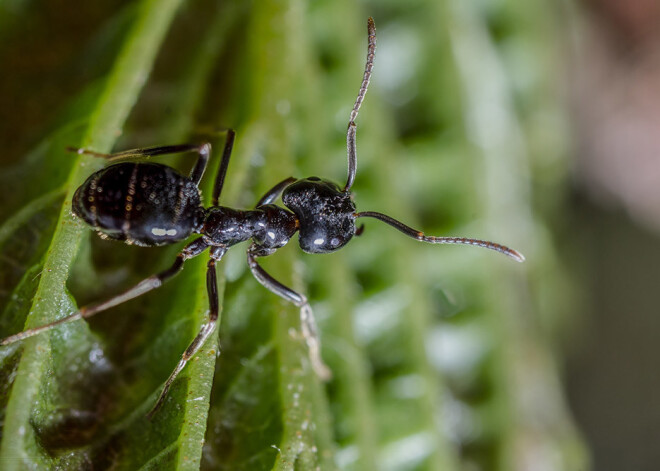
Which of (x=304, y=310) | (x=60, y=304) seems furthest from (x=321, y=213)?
(x=60, y=304)

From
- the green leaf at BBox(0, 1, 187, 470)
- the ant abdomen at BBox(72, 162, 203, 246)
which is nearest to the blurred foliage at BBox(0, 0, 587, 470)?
the green leaf at BBox(0, 1, 187, 470)


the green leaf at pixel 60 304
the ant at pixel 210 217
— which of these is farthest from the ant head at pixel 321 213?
the green leaf at pixel 60 304

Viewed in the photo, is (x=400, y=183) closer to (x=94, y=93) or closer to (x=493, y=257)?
(x=493, y=257)

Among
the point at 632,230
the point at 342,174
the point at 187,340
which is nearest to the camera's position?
the point at 187,340

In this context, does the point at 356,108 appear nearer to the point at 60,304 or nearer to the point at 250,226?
the point at 250,226

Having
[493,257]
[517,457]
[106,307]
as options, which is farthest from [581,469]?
[106,307]

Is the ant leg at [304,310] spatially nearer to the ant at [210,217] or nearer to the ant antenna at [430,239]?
the ant at [210,217]
